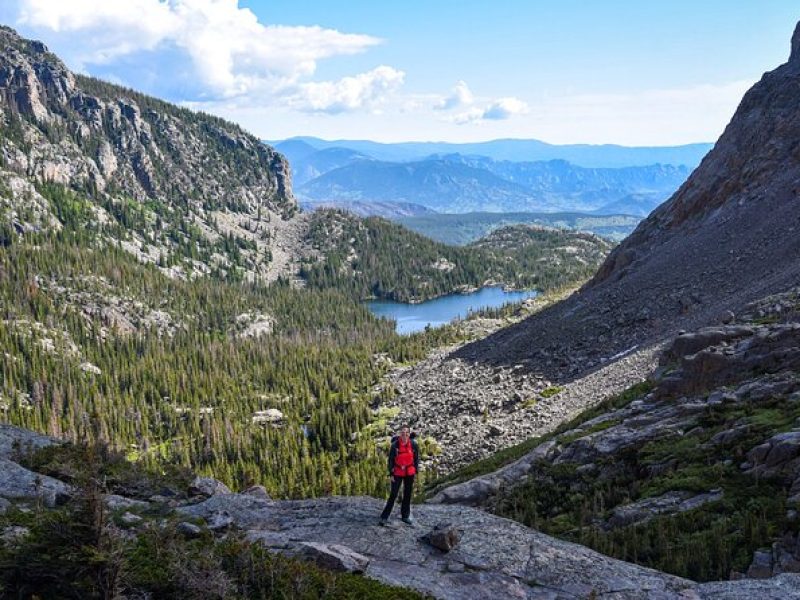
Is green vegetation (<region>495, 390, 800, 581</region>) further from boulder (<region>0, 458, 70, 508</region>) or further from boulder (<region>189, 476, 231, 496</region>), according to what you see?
boulder (<region>0, 458, 70, 508</region>)

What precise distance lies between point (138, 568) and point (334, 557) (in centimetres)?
569

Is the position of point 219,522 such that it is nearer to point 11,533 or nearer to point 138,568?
point 11,533

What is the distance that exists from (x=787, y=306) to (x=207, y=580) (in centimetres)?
4591

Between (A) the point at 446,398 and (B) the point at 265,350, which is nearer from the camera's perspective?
(A) the point at 446,398

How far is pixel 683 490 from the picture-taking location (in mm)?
24938

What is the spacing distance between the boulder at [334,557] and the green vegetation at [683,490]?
30.6 ft

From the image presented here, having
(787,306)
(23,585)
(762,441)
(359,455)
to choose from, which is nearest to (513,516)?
(762,441)

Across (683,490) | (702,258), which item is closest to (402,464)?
(683,490)

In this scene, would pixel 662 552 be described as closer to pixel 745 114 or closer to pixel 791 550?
pixel 791 550

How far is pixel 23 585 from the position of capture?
1466cm

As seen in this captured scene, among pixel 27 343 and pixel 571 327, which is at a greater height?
pixel 571 327

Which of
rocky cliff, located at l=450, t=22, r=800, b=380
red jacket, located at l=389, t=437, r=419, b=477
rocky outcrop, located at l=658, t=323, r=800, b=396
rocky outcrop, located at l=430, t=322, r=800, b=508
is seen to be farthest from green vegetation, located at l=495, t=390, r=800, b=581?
rocky cliff, located at l=450, t=22, r=800, b=380

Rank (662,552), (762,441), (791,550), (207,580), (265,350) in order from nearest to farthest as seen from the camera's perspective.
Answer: (207,580) < (791,550) < (662,552) < (762,441) < (265,350)

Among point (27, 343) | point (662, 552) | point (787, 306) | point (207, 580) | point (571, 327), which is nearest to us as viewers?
point (207, 580)
